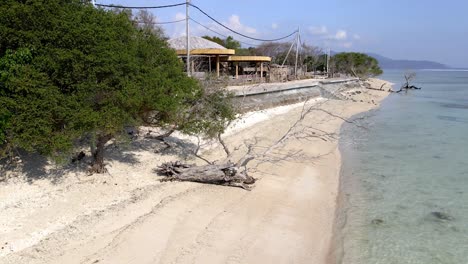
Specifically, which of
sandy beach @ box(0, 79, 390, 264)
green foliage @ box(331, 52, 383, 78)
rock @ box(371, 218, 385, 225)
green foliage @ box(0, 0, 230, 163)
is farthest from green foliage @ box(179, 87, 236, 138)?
green foliage @ box(331, 52, 383, 78)

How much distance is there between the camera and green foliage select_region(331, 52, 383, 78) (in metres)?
68.0

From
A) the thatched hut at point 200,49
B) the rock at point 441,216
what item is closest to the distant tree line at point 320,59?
the thatched hut at point 200,49

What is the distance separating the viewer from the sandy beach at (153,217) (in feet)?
21.5

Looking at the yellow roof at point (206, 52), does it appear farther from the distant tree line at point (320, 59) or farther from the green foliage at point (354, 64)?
the green foliage at point (354, 64)

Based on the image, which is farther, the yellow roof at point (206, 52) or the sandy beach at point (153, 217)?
the yellow roof at point (206, 52)

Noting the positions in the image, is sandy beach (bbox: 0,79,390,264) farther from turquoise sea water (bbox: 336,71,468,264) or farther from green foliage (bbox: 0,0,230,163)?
green foliage (bbox: 0,0,230,163)

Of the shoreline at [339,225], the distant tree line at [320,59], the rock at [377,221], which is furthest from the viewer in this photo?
the distant tree line at [320,59]

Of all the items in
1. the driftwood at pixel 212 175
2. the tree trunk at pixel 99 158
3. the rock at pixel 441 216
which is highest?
the tree trunk at pixel 99 158

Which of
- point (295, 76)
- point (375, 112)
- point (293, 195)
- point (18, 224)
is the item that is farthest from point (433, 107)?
point (18, 224)

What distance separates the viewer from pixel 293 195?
10125 mm

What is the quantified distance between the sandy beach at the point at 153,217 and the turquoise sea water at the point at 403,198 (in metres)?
0.59

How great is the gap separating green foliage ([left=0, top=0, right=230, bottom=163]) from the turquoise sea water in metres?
5.34

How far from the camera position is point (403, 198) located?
10.4 m

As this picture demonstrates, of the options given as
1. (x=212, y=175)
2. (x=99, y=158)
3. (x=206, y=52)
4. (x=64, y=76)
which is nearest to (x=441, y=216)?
(x=212, y=175)
